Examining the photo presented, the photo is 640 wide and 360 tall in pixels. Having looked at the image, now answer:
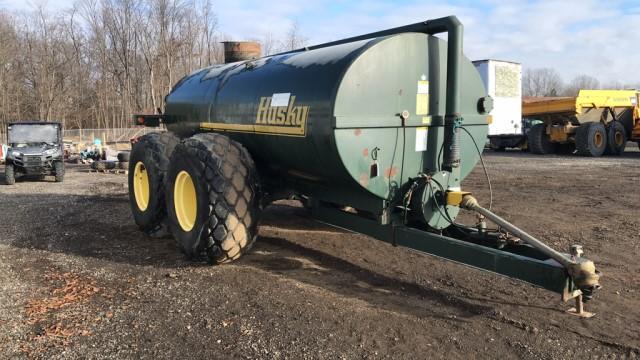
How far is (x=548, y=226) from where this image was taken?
734 cm

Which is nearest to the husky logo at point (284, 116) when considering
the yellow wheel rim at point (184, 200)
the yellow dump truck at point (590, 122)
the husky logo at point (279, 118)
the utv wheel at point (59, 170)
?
the husky logo at point (279, 118)

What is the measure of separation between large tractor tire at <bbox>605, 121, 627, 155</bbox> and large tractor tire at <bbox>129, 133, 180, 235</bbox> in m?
18.8

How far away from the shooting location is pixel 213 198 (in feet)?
16.4

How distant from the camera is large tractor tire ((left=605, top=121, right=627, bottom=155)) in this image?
66.8 feet

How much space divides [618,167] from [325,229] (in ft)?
40.4

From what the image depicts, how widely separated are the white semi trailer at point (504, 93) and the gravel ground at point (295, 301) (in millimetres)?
13587

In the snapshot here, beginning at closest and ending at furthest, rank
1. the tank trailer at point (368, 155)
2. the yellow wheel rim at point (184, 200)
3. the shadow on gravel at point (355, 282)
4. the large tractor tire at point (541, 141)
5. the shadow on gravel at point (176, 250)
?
the shadow on gravel at point (355, 282) < the tank trailer at point (368, 155) < the shadow on gravel at point (176, 250) < the yellow wheel rim at point (184, 200) < the large tractor tire at point (541, 141)

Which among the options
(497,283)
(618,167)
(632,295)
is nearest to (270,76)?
(497,283)

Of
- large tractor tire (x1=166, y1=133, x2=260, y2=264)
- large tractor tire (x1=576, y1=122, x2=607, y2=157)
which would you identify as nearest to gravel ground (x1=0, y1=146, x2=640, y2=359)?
large tractor tire (x1=166, y1=133, x2=260, y2=264)

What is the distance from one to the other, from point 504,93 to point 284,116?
18.3 meters

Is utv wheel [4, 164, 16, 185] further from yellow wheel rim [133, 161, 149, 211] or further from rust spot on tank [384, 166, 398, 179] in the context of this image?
rust spot on tank [384, 166, 398, 179]

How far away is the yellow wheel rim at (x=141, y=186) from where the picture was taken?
7218mm

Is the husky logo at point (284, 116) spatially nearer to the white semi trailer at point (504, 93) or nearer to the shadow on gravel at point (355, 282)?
the shadow on gravel at point (355, 282)

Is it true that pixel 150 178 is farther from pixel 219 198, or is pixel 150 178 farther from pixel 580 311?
pixel 580 311
